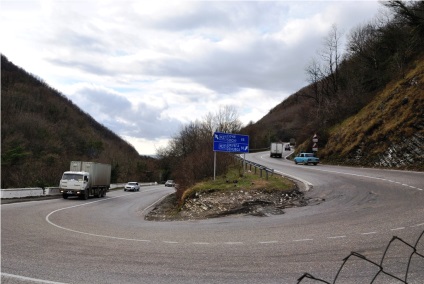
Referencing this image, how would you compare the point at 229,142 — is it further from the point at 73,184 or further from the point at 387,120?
the point at 387,120

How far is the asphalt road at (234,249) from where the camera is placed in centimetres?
762

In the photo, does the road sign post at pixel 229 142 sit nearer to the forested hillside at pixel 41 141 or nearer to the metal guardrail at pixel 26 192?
the metal guardrail at pixel 26 192

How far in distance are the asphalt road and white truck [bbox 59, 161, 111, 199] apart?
59.7ft

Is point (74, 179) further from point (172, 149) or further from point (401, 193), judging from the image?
point (172, 149)

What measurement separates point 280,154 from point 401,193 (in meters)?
51.1

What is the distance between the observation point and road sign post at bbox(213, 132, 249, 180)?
86.7 feet

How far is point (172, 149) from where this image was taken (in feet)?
373

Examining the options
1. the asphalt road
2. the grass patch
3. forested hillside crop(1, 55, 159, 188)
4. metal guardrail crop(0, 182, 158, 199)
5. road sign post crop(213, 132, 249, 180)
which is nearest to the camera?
the asphalt road

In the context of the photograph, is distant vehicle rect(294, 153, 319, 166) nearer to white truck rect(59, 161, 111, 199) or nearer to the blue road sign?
the blue road sign

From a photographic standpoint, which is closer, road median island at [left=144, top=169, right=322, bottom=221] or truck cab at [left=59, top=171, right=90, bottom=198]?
road median island at [left=144, top=169, right=322, bottom=221]

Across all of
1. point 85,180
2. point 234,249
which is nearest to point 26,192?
point 85,180

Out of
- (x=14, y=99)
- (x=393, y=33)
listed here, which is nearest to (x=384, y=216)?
(x=393, y=33)

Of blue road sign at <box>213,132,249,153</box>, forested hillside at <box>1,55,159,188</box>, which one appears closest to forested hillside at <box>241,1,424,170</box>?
blue road sign at <box>213,132,249,153</box>

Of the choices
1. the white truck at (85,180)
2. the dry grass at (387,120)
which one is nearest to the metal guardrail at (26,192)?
the white truck at (85,180)
